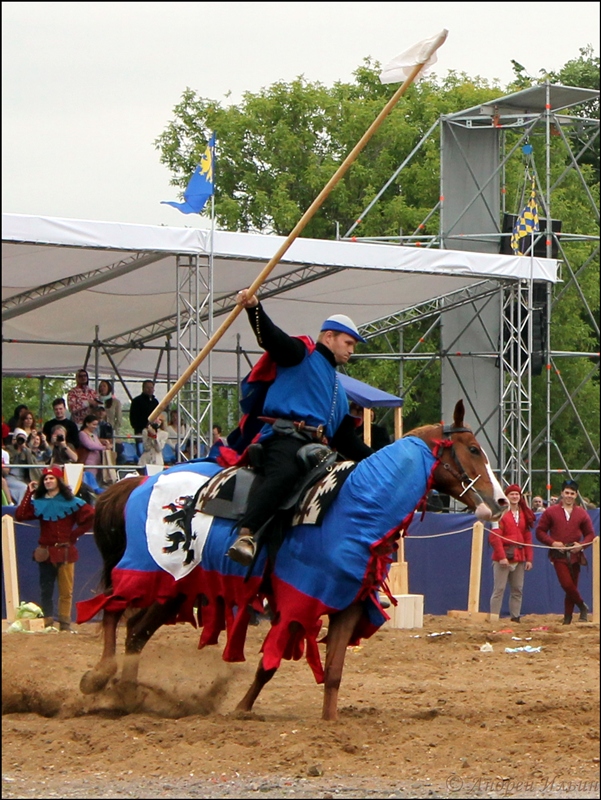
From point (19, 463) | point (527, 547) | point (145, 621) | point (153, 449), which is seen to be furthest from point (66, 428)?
point (145, 621)

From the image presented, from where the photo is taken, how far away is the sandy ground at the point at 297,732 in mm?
5691

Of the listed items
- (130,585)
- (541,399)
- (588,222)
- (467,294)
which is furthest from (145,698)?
(588,222)

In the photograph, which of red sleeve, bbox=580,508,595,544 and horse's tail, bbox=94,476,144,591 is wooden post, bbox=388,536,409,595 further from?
horse's tail, bbox=94,476,144,591

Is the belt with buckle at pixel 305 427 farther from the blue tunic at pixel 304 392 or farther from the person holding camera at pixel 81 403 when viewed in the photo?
the person holding camera at pixel 81 403

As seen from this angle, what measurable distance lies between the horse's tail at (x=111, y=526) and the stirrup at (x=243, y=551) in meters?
1.50

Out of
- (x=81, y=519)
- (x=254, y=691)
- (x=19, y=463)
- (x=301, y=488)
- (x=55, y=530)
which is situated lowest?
(x=254, y=691)

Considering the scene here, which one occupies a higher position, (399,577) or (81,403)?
(81,403)

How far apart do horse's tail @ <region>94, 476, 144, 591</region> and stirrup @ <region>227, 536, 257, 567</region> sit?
150 cm

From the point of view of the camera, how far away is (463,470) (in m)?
7.65

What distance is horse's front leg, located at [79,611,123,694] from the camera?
26.1ft

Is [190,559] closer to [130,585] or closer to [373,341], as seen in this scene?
[130,585]

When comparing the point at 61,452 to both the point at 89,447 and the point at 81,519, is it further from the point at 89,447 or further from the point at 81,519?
the point at 81,519

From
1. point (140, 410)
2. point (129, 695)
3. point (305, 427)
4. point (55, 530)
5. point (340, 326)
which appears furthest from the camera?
point (140, 410)

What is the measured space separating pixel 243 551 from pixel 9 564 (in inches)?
276
